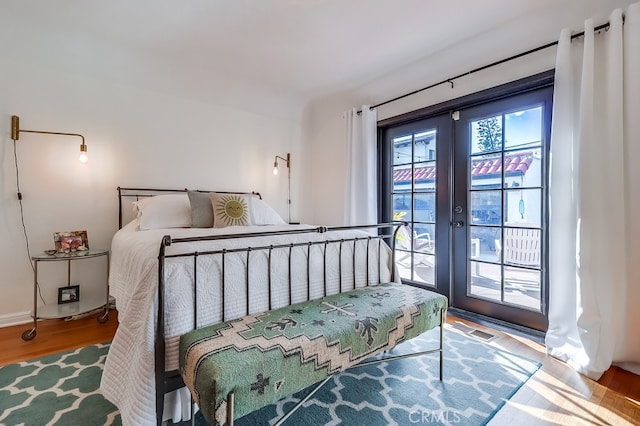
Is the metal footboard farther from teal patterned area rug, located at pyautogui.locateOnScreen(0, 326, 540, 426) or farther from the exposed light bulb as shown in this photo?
the exposed light bulb

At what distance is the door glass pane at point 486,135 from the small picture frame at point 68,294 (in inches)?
148

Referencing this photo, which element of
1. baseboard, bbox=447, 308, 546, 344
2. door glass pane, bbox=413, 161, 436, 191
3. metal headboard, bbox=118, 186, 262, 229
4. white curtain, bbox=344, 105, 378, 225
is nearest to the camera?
baseboard, bbox=447, 308, 546, 344

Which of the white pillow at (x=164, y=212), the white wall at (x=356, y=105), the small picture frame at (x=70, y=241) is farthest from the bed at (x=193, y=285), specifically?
the white wall at (x=356, y=105)

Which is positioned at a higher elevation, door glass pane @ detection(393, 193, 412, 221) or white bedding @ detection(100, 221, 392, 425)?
door glass pane @ detection(393, 193, 412, 221)

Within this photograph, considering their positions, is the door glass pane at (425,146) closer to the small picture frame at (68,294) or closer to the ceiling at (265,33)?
the ceiling at (265,33)

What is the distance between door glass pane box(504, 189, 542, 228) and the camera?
2336 millimetres

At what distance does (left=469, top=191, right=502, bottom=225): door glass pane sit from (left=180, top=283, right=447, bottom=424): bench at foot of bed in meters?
1.23

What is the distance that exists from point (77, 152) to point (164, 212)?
0.99m

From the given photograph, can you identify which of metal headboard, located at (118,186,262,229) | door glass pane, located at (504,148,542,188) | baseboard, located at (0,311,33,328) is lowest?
baseboard, located at (0,311,33,328)

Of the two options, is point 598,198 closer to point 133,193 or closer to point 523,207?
point 523,207

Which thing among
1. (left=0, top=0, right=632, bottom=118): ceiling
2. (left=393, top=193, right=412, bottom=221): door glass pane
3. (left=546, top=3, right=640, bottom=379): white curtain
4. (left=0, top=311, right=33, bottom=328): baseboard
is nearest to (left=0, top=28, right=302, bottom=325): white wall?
(left=0, top=311, right=33, bottom=328): baseboard

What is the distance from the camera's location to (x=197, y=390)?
104 centimetres

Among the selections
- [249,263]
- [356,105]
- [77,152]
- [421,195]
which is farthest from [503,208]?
[77,152]

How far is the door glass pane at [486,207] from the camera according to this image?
255cm
